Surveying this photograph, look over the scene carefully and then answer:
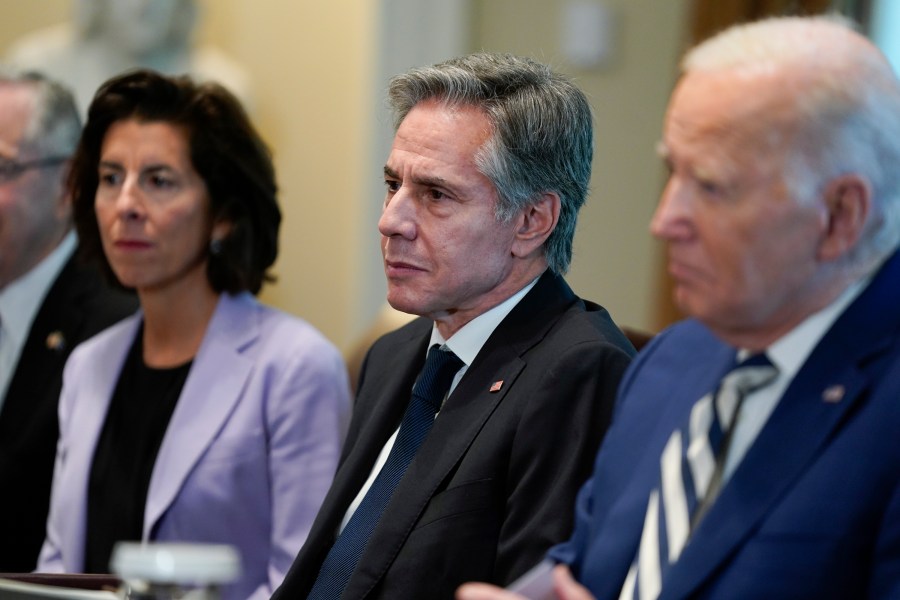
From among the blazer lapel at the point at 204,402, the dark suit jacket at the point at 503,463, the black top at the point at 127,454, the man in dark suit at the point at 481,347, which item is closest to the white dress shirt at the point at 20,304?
the black top at the point at 127,454

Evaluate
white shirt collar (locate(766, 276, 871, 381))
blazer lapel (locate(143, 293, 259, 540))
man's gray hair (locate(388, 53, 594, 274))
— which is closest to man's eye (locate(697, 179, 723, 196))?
white shirt collar (locate(766, 276, 871, 381))

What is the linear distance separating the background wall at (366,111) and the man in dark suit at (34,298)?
1.75 meters

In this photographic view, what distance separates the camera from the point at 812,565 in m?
1.49

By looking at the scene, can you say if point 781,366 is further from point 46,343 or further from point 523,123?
point 46,343

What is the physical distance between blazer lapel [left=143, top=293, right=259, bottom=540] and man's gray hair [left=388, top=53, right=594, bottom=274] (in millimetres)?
850

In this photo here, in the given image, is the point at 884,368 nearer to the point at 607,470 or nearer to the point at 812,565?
the point at 812,565

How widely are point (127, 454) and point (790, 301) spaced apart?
1.81 metres

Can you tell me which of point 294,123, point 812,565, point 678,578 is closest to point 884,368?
→ point 812,565

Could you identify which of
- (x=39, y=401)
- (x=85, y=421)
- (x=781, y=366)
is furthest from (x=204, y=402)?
(x=781, y=366)

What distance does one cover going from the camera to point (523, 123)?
224cm

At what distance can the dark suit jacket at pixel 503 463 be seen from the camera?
6.61 ft

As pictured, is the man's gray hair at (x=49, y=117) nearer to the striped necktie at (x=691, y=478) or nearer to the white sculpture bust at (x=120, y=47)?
the white sculpture bust at (x=120, y=47)

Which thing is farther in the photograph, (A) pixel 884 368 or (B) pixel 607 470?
(B) pixel 607 470

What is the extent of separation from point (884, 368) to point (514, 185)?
86 cm
